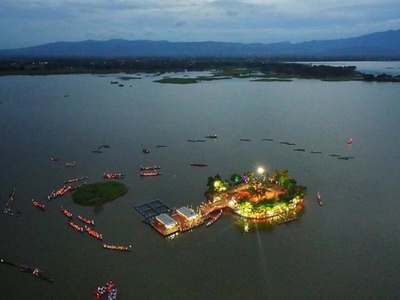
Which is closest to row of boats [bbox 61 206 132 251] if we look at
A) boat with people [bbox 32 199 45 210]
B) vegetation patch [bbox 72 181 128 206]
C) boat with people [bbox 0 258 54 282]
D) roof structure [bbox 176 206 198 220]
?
boat with people [bbox 32 199 45 210]

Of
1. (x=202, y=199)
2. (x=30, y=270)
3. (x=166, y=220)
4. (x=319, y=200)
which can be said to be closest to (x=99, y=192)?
(x=166, y=220)

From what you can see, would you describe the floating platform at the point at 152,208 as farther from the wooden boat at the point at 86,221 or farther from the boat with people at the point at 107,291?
the boat with people at the point at 107,291

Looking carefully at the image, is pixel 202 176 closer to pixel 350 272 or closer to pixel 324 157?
pixel 324 157

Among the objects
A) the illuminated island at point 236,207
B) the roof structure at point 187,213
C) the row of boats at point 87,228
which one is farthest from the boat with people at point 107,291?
the roof structure at point 187,213

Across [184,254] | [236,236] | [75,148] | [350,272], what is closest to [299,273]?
[350,272]

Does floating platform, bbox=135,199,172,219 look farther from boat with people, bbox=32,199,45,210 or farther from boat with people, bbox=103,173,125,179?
boat with people, bbox=32,199,45,210

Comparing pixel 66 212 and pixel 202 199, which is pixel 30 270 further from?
pixel 202 199

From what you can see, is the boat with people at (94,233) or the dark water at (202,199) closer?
the dark water at (202,199)

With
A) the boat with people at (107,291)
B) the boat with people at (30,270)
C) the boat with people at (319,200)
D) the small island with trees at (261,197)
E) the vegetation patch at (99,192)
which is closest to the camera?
the boat with people at (107,291)
